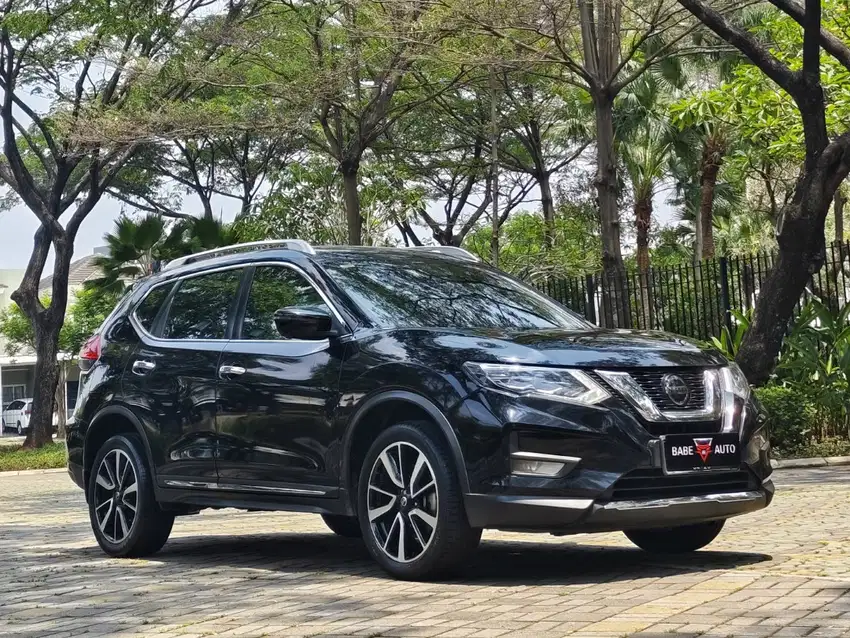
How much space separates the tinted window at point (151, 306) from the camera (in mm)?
8648

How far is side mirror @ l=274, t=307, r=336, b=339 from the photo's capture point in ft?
22.3

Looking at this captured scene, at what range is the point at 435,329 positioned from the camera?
6.72 meters

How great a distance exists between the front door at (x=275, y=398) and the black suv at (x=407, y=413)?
12mm

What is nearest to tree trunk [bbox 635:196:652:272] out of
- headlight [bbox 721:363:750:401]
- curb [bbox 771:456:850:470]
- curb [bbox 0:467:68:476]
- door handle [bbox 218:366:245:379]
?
curb [bbox 0:467:68:476]

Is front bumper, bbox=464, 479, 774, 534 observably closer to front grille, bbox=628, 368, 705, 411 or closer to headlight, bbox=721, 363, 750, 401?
front grille, bbox=628, 368, 705, 411

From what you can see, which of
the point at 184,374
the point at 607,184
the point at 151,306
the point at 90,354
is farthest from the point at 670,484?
the point at 607,184

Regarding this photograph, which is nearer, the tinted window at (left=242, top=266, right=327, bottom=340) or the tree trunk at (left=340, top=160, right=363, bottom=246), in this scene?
the tinted window at (left=242, top=266, right=327, bottom=340)

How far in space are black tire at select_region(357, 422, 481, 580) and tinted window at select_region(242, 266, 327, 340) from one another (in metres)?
1.16

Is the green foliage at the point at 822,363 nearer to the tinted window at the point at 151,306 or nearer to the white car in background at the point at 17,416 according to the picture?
the tinted window at the point at 151,306

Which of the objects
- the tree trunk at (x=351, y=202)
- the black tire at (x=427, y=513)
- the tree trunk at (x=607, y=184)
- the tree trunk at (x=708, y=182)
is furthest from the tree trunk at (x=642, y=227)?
the black tire at (x=427, y=513)

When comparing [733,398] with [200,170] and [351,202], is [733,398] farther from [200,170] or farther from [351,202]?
[200,170]

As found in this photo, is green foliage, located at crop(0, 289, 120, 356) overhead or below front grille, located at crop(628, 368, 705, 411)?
overhead

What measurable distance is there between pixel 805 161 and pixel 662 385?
9.80 m

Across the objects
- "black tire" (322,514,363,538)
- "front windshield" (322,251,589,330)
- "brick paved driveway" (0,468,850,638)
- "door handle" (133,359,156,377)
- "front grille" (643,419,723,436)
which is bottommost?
"brick paved driveway" (0,468,850,638)
